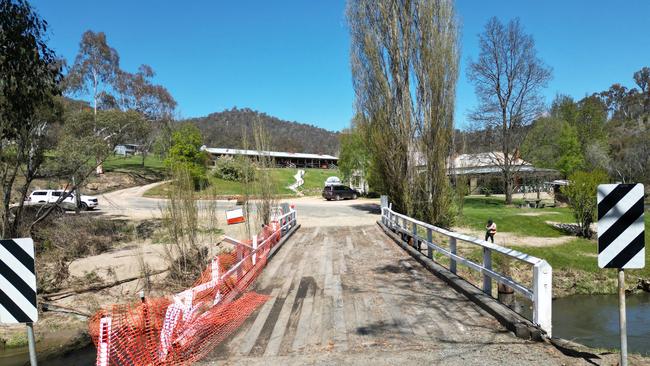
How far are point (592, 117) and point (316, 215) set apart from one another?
5351 cm

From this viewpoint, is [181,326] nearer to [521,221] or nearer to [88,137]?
[88,137]

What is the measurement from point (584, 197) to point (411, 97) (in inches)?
424

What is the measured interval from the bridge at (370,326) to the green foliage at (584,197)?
16.0m

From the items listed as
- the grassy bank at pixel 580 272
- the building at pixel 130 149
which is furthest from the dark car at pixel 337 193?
the grassy bank at pixel 580 272

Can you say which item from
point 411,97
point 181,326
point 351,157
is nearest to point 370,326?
point 181,326

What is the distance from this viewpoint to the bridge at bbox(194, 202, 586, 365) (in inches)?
187

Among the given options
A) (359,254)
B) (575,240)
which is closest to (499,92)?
(575,240)

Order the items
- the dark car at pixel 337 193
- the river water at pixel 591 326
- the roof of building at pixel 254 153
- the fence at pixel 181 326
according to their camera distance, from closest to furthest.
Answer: the fence at pixel 181 326
the river water at pixel 591 326
the roof of building at pixel 254 153
the dark car at pixel 337 193

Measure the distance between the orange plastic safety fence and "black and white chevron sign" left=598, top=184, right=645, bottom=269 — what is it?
4452 millimetres

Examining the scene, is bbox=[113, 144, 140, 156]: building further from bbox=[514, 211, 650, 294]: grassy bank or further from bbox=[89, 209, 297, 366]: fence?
bbox=[514, 211, 650, 294]: grassy bank

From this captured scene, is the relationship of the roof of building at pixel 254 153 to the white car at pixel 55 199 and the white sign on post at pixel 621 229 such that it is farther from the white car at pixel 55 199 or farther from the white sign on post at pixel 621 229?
the white sign on post at pixel 621 229

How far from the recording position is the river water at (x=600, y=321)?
425 inches

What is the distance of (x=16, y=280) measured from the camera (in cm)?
436

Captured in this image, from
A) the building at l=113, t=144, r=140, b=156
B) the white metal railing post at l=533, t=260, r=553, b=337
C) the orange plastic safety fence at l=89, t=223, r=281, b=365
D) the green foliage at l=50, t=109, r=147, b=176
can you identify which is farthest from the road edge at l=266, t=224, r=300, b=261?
the building at l=113, t=144, r=140, b=156
